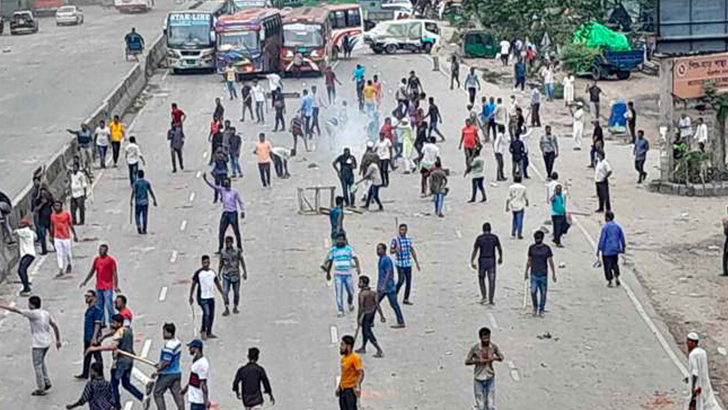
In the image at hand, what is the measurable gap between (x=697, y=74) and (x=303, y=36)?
2281cm

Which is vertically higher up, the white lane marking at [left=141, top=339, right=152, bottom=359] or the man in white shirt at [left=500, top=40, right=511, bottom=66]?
the white lane marking at [left=141, top=339, right=152, bottom=359]

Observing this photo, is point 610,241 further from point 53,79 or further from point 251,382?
point 53,79

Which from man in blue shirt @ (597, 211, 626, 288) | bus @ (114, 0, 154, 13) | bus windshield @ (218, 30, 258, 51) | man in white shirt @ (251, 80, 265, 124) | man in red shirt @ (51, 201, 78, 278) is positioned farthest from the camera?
bus @ (114, 0, 154, 13)

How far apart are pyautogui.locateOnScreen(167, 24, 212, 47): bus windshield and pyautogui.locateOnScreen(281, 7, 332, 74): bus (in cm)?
282

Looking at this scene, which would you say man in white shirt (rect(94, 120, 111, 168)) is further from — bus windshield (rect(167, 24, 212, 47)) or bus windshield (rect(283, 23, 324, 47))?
bus windshield (rect(283, 23, 324, 47))

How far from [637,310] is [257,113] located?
21727 millimetres

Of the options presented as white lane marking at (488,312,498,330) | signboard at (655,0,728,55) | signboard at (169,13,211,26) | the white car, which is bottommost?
the white car

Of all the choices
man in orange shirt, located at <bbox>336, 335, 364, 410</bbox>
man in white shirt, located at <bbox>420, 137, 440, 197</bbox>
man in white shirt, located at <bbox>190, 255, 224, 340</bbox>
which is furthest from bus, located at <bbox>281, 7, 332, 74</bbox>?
man in orange shirt, located at <bbox>336, 335, 364, 410</bbox>

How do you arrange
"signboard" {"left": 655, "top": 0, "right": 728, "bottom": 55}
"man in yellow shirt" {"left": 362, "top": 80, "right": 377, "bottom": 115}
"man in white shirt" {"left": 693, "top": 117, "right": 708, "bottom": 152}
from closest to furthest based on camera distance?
"signboard" {"left": 655, "top": 0, "right": 728, "bottom": 55} → "man in white shirt" {"left": 693, "top": 117, "right": 708, "bottom": 152} → "man in yellow shirt" {"left": 362, "top": 80, "right": 377, "bottom": 115}

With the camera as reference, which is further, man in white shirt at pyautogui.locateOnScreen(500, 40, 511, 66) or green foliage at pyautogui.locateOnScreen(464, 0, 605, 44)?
man in white shirt at pyautogui.locateOnScreen(500, 40, 511, 66)

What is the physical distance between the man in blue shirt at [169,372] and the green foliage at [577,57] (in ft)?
125

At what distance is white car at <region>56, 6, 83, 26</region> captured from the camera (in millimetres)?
83000

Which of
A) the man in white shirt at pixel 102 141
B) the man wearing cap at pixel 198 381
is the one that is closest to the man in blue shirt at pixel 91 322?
the man wearing cap at pixel 198 381

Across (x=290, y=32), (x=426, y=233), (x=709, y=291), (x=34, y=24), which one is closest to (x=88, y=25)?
(x=34, y=24)
